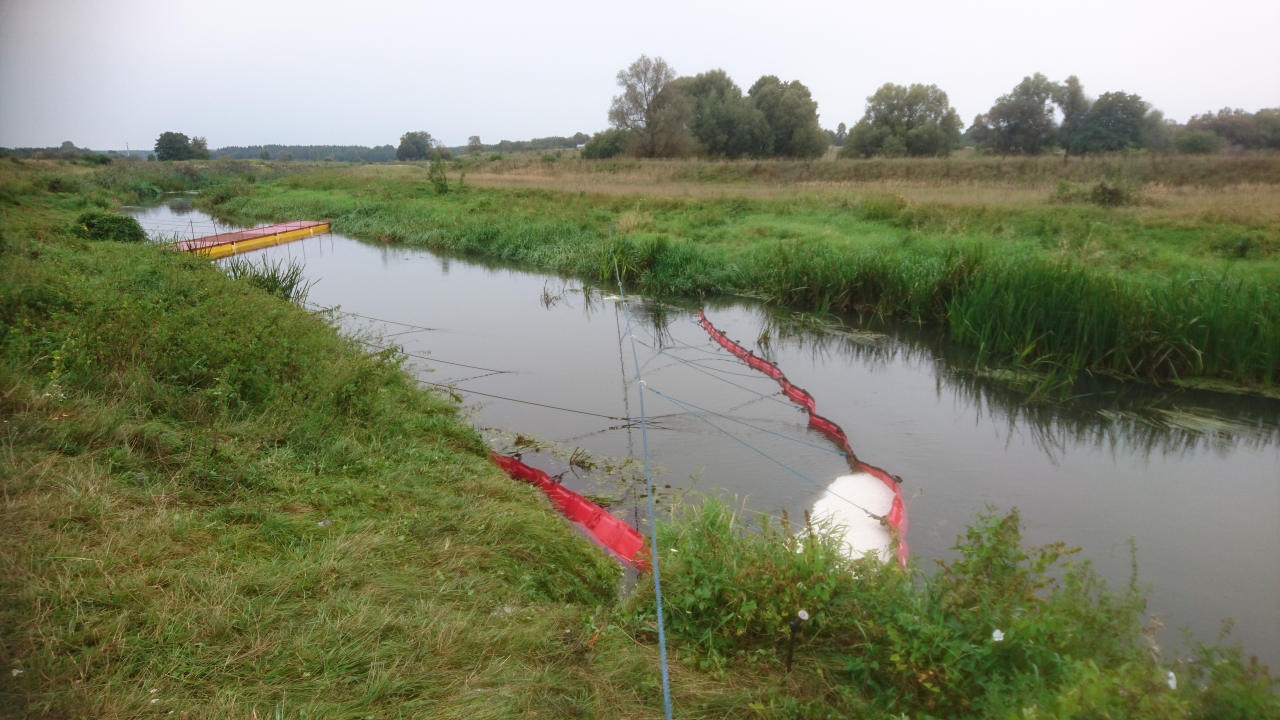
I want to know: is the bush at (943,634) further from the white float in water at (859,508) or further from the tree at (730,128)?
the tree at (730,128)

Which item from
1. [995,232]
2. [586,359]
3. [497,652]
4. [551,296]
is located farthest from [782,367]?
[995,232]

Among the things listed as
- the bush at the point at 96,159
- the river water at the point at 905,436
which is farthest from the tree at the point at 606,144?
the river water at the point at 905,436

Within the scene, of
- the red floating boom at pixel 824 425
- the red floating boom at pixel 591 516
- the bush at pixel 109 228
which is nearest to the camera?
the red floating boom at pixel 591 516

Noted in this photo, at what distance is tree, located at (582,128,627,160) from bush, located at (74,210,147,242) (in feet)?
99.9

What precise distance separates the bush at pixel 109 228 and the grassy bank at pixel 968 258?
661 centimetres

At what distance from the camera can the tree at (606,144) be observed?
40406 mm

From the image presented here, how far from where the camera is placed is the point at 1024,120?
30.4 metres

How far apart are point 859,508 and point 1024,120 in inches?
1263

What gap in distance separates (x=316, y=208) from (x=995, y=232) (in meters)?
19.9

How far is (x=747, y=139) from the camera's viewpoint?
39375mm

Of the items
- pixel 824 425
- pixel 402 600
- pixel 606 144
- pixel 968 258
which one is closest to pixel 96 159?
pixel 606 144

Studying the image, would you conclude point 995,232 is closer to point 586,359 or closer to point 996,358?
point 996,358

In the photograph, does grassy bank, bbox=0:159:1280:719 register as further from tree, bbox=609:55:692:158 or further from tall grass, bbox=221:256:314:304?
tree, bbox=609:55:692:158

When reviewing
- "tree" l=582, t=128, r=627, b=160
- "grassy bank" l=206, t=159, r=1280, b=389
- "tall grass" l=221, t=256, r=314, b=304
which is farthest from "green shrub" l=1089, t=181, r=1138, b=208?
"tree" l=582, t=128, r=627, b=160
